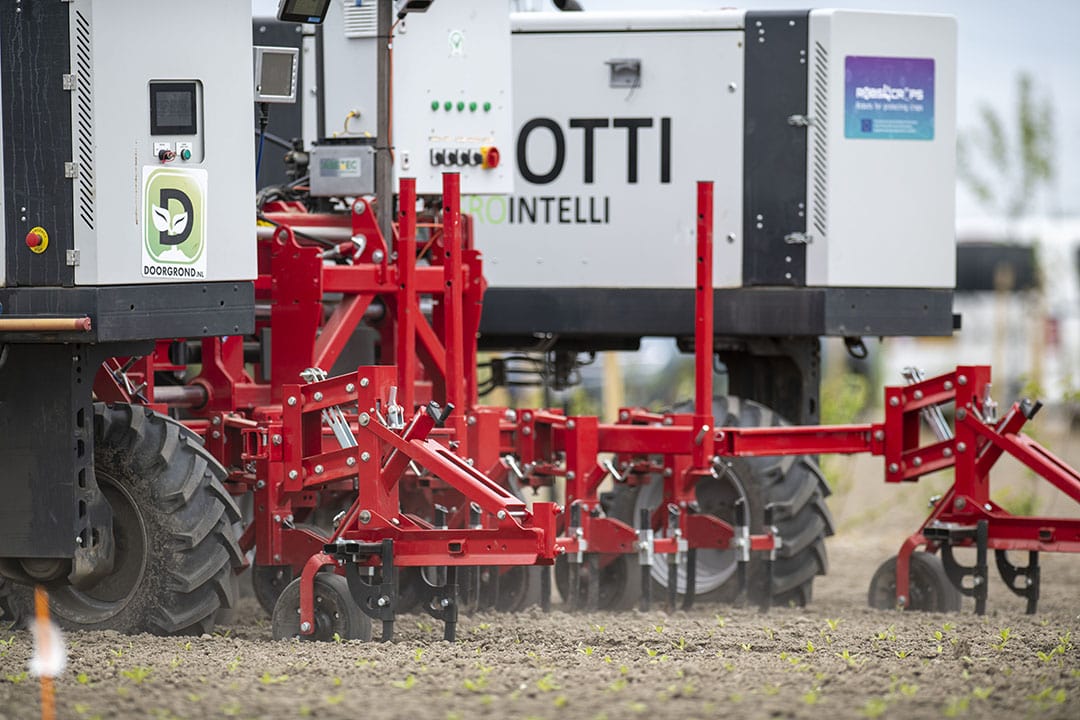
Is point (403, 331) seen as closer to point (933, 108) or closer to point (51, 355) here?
point (51, 355)

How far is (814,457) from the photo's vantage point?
1148 cm

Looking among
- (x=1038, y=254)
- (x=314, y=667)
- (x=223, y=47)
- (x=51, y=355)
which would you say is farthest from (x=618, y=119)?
(x=1038, y=254)

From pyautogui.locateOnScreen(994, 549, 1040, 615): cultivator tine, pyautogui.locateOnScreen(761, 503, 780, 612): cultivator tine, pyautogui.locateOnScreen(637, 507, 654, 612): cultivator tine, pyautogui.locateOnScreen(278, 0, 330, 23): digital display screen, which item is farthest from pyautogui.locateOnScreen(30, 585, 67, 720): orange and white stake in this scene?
pyautogui.locateOnScreen(994, 549, 1040, 615): cultivator tine

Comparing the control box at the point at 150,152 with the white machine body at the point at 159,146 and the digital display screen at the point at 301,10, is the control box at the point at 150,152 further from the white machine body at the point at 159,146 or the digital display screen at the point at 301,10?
the digital display screen at the point at 301,10

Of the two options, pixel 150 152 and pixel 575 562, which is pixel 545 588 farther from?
pixel 150 152

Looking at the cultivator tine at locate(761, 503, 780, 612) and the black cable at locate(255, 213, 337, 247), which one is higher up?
the black cable at locate(255, 213, 337, 247)

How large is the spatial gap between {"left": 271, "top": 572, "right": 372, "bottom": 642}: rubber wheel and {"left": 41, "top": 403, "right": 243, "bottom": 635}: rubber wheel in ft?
0.99

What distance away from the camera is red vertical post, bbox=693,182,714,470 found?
10.0 meters

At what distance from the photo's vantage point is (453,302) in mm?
9391

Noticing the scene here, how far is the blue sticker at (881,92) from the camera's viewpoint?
11.0 m

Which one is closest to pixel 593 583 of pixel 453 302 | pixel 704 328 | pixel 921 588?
pixel 704 328

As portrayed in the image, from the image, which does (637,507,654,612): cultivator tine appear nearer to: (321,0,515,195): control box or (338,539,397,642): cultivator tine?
(321,0,515,195): control box

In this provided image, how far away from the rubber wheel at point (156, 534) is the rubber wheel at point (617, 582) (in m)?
2.68

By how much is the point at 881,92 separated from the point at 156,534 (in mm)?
5075
